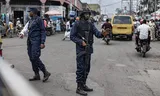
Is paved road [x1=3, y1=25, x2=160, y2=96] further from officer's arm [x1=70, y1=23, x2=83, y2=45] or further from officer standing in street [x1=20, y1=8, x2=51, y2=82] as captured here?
officer's arm [x1=70, y1=23, x2=83, y2=45]

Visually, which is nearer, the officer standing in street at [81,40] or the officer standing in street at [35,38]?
the officer standing in street at [81,40]

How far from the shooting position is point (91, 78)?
347 inches

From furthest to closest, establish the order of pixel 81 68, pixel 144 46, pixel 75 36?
pixel 144 46, pixel 75 36, pixel 81 68

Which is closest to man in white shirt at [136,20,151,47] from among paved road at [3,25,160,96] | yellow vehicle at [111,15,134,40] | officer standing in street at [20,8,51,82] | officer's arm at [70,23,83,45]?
paved road at [3,25,160,96]

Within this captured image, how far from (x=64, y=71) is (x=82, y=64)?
3025mm

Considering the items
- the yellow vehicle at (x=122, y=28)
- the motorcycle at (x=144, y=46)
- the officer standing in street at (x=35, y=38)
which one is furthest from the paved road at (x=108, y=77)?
the yellow vehicle at (x=122, y=28)

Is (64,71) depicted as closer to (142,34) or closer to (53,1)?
(142,34)

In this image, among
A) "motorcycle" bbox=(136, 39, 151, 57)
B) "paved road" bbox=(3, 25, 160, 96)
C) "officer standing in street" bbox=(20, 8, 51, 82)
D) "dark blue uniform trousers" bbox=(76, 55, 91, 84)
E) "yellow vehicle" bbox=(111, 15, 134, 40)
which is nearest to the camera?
"dark blue uniform trousers" bbox=(76, 55, 91, 84)

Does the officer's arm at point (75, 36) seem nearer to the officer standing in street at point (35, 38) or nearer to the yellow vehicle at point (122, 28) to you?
the officer standing in street at point (35, 38)

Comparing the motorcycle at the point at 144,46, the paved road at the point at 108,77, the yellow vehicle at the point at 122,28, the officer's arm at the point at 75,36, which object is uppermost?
the officer's arm at the point at 75,36

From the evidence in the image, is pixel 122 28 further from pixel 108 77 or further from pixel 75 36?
pixel 75 36

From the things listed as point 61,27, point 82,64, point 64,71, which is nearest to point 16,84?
point 82,64

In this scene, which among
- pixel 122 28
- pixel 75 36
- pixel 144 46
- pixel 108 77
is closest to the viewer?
pixel 75 36

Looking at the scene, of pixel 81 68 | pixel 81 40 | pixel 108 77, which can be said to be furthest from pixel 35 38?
pixel 108 77
